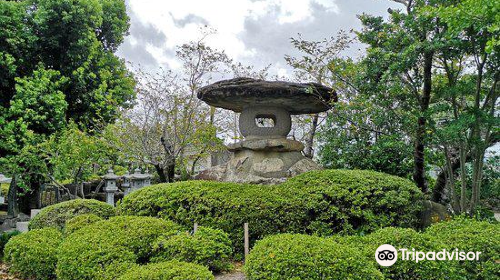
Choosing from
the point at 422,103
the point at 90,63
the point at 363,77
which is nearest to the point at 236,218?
the point at 363,77

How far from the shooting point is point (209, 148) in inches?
391

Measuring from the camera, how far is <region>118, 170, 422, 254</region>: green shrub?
16.7 ft

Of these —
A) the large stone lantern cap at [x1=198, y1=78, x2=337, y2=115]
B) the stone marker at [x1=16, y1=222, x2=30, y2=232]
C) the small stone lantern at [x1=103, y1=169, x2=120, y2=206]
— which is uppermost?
the large stone lantern cap at [x1=198, y1=78, x2=337, y2=115]

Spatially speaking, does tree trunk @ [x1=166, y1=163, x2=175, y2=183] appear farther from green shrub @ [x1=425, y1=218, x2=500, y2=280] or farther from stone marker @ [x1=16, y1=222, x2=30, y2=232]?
green shrub @ [x1=425, y1=218, x2=500, y2=280]

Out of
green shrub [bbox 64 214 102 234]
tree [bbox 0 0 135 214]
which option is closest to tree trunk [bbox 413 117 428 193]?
green shrub [bbox 64 214 102 234]

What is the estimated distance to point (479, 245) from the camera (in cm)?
375

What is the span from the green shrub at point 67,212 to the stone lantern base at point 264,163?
2521 millimetres

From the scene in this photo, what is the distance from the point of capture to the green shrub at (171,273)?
10.6 feet

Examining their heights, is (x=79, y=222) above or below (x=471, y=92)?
below

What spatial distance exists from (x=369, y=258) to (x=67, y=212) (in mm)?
5354

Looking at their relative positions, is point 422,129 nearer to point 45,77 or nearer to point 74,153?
point 74,153

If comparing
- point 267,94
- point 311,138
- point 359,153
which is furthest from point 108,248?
point 311,138

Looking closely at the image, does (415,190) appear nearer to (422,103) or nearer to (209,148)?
(422,103)

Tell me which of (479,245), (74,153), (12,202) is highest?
(74,153)
